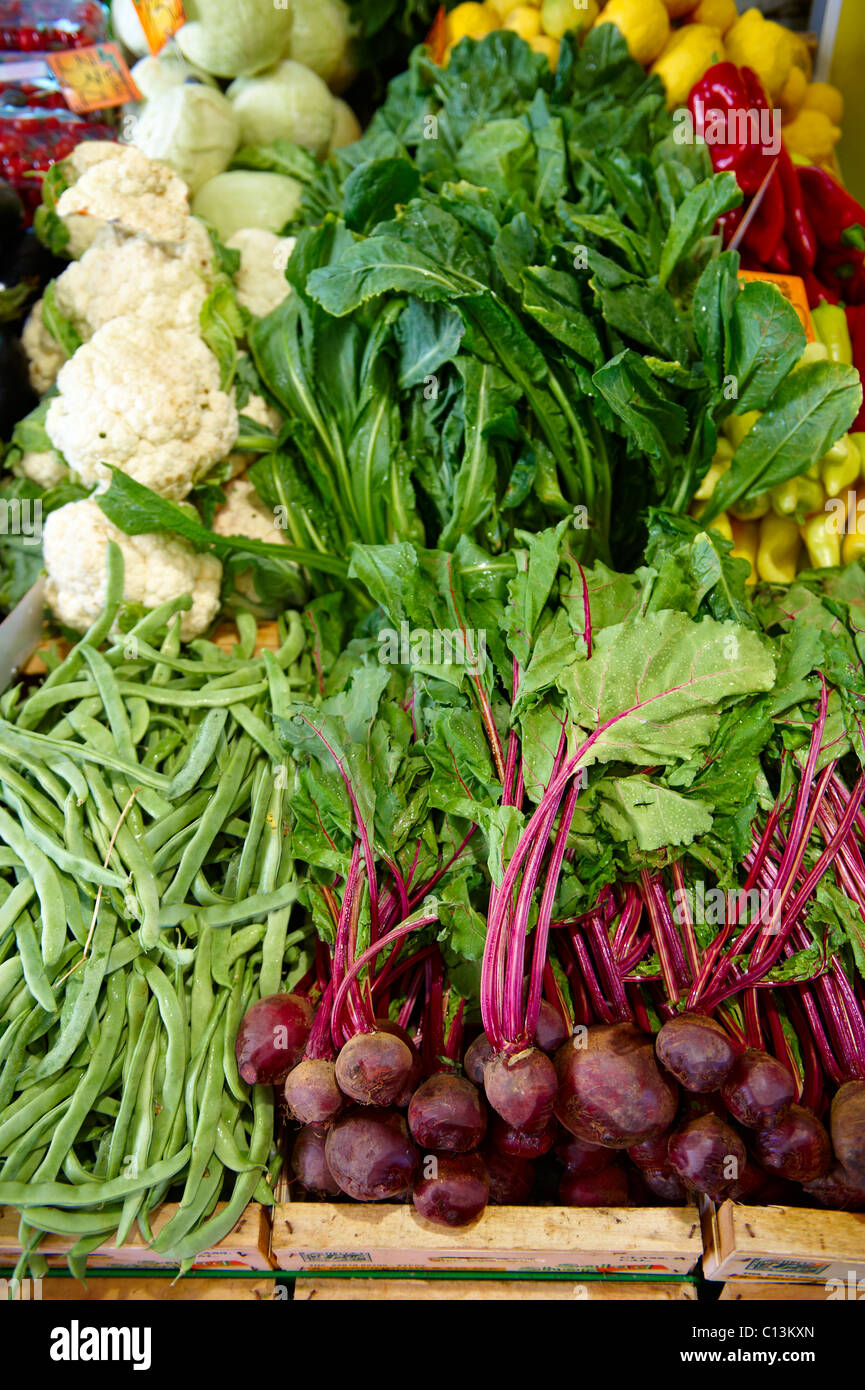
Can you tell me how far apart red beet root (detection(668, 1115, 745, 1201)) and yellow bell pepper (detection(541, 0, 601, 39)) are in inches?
102

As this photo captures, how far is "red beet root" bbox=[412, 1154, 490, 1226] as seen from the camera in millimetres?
1011

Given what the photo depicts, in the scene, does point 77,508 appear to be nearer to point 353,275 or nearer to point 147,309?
point 147,309

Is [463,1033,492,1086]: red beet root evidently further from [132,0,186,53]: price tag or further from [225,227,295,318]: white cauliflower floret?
[132,0,186,53]: price tag

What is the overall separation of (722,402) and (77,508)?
53.4 inches

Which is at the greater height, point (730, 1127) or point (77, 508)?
point (77, 508)

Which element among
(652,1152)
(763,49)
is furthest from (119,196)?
(652,1152)

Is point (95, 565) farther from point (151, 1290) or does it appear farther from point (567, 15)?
point (567, 15)

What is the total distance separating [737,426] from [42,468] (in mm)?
1585

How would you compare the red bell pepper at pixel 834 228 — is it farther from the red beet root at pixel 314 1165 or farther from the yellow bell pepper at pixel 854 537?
the red beet root at pixel 314 1165

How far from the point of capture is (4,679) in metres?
1.64

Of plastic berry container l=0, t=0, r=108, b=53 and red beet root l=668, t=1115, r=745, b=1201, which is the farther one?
plastic berry container l=0, t=0, r=108, b=53

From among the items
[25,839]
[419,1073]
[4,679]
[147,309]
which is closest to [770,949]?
[419,1073]

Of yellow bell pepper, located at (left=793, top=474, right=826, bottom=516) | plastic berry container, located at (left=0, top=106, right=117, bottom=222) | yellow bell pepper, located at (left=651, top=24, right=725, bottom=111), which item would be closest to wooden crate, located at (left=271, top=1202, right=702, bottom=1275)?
yellow bell pepper, located at (left=793, top=474, right=826, bottom=516)

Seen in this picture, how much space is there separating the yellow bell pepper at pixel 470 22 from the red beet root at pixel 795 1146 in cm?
270
